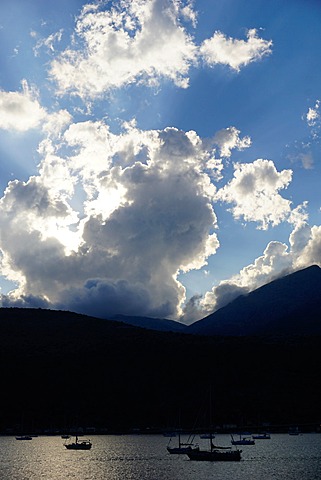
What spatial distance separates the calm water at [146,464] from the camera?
112562 millimetres

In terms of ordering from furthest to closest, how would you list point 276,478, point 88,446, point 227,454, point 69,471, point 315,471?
point 88,446, point 227,454, point 69,471, point 315,471, point 276,478

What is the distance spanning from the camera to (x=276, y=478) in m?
107

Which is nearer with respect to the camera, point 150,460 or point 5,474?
point 5,474

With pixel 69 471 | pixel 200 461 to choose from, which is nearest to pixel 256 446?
pixel 200 461

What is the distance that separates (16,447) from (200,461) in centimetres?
7229

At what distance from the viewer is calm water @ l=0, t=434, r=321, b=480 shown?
369 ft

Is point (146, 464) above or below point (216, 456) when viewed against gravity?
below

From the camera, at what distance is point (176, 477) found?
109m

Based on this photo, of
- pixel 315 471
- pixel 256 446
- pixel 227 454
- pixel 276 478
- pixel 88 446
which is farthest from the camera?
pixel 256 446

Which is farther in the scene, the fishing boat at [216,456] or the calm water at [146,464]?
the fishing boat at [216,456]

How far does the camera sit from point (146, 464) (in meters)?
133

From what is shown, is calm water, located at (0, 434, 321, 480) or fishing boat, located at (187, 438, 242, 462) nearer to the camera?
calm water, located at (0, 434, 321, 480)

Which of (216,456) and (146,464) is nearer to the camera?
(146,464)

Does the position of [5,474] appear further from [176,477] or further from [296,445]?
[296,445]
